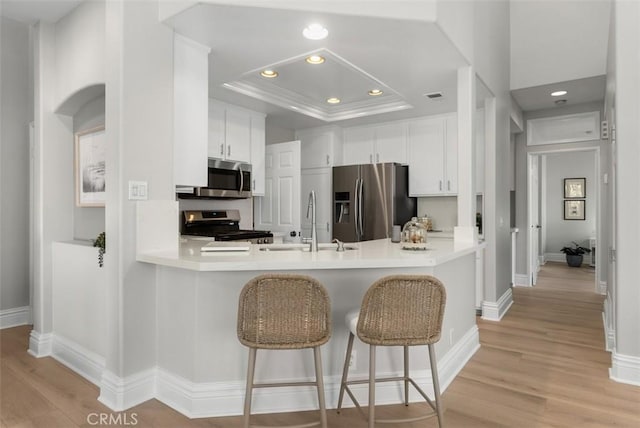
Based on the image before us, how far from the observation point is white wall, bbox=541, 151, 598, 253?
8.27m

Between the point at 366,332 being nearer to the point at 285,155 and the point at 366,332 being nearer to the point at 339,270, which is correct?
the point at 339,270

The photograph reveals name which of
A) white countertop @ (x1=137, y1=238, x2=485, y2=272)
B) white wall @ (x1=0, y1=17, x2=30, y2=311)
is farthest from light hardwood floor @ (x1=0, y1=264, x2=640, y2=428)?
white countertop @ (x1=137, y1=238, x2=485, y2=272)

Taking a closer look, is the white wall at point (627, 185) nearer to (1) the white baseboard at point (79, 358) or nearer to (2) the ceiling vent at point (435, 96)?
(2) the ceiling vent at point (435, 96)

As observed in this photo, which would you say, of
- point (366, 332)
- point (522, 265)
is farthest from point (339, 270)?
point (522, 265)

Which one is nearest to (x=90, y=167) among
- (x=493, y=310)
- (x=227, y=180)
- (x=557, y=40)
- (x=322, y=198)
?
(x=227, y=180)

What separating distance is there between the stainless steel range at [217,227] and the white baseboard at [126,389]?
63.1 inches

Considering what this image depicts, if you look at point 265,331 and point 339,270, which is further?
point 339,270

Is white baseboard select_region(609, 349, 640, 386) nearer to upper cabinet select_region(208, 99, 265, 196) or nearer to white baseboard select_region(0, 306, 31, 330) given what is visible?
upper cabinet select_region(208, 99, 265, 196)

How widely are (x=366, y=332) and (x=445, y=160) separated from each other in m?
3.38

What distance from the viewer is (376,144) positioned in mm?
5125

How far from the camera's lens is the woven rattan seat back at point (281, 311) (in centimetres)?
176

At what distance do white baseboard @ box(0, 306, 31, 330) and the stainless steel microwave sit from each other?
6.83 feet

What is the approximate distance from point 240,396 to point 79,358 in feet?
4.62

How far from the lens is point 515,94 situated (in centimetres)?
488
